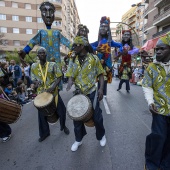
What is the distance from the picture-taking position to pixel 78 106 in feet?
9.41

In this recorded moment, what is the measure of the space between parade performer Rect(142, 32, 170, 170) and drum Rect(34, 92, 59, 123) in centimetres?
173

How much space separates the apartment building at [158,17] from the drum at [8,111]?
27.4 metres

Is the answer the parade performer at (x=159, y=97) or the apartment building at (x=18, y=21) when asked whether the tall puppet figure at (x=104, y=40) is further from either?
the apartment building at (x=18, y=21)

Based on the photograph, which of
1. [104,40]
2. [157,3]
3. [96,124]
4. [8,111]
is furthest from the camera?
[157,3]

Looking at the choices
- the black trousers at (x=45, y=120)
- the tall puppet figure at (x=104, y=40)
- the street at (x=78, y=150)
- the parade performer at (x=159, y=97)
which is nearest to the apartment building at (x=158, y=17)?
the tall puppet figure at (x=104, y=40)

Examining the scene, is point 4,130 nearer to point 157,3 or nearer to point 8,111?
point 8,111

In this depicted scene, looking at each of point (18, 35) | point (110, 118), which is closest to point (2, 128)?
point (110, 118)

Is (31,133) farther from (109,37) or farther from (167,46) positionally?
(109,37)

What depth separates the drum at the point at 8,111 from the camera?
3279 mm

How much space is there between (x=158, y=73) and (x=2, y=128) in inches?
124

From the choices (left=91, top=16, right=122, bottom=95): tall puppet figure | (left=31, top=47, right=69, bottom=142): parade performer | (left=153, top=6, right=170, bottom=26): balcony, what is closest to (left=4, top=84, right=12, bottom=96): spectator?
(left=91, top=16, right=122, bottom=95): tall puppet figure

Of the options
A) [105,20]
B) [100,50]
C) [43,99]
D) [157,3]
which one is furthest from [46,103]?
[157,3]

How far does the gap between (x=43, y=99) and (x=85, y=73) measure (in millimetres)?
956

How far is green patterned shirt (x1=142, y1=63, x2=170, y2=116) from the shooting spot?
222cm
